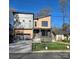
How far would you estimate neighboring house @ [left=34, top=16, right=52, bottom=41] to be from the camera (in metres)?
3.57

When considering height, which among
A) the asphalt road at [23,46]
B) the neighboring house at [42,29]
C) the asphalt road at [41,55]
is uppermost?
the neighboring house at [42,29]

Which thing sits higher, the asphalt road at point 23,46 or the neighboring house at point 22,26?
the neighboring house at point 22,26

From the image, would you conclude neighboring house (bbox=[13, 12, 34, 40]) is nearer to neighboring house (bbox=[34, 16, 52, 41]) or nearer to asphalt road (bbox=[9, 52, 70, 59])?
neighboring house (bbox=[34, 16, 52, 41])

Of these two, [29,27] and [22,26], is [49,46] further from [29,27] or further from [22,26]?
[22,26]

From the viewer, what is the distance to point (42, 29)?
3.58m

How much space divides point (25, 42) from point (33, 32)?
0.28 m

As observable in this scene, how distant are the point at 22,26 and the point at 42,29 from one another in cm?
42

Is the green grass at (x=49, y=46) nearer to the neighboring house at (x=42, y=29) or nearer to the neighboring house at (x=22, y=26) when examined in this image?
the neighboring house at (x=42, y=29)

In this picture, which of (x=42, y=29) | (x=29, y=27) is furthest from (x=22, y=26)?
(x=42, y=29)

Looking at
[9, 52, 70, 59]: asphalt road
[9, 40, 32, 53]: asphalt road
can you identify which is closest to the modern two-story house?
[9, 40, 32, 53]: asphalt road

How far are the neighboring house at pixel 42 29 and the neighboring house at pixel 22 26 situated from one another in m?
0.13

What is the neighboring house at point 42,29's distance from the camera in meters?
3.57

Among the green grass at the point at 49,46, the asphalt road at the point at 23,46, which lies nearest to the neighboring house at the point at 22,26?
the asphalt road at the point at 23,46

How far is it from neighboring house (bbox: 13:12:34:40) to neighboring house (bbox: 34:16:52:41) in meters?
0.13
